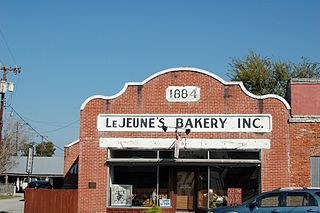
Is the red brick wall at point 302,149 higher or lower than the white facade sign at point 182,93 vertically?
lower

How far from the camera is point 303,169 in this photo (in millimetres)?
21328

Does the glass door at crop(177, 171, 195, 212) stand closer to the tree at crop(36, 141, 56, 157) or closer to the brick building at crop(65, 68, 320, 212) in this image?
the brick building at crop(65, 68, 320, 212)

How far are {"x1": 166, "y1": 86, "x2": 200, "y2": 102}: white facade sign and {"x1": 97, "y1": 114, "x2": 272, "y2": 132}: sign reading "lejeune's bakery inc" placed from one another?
2.26 feet

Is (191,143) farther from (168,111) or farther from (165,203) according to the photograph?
(165,203)

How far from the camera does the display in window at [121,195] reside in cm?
2211

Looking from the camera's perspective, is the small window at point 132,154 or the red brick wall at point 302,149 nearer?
the red brick wall at point 302,149

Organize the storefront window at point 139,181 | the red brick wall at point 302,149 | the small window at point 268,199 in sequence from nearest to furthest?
the small window at point 268,199 < the red brick wall at point 302,149 < the storefront window at point 139,181

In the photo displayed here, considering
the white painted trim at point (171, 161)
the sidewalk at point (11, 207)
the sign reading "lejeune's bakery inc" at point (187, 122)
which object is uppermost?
the sign reading "lejeune's bakery inc" at point (187, 122)

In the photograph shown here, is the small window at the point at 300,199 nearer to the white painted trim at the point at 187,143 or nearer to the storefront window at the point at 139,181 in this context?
the white painted trim at the point at 187,143

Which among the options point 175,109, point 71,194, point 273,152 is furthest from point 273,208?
point 71,194

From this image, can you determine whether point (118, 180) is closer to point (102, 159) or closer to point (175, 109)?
point (102, 159)

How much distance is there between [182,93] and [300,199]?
7.95 m

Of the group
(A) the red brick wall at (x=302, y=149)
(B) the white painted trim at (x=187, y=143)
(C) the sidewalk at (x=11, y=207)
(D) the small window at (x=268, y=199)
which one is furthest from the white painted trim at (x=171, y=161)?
(C) the sidewalk at (x=11, y=207)

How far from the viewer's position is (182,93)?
72.8 ft
